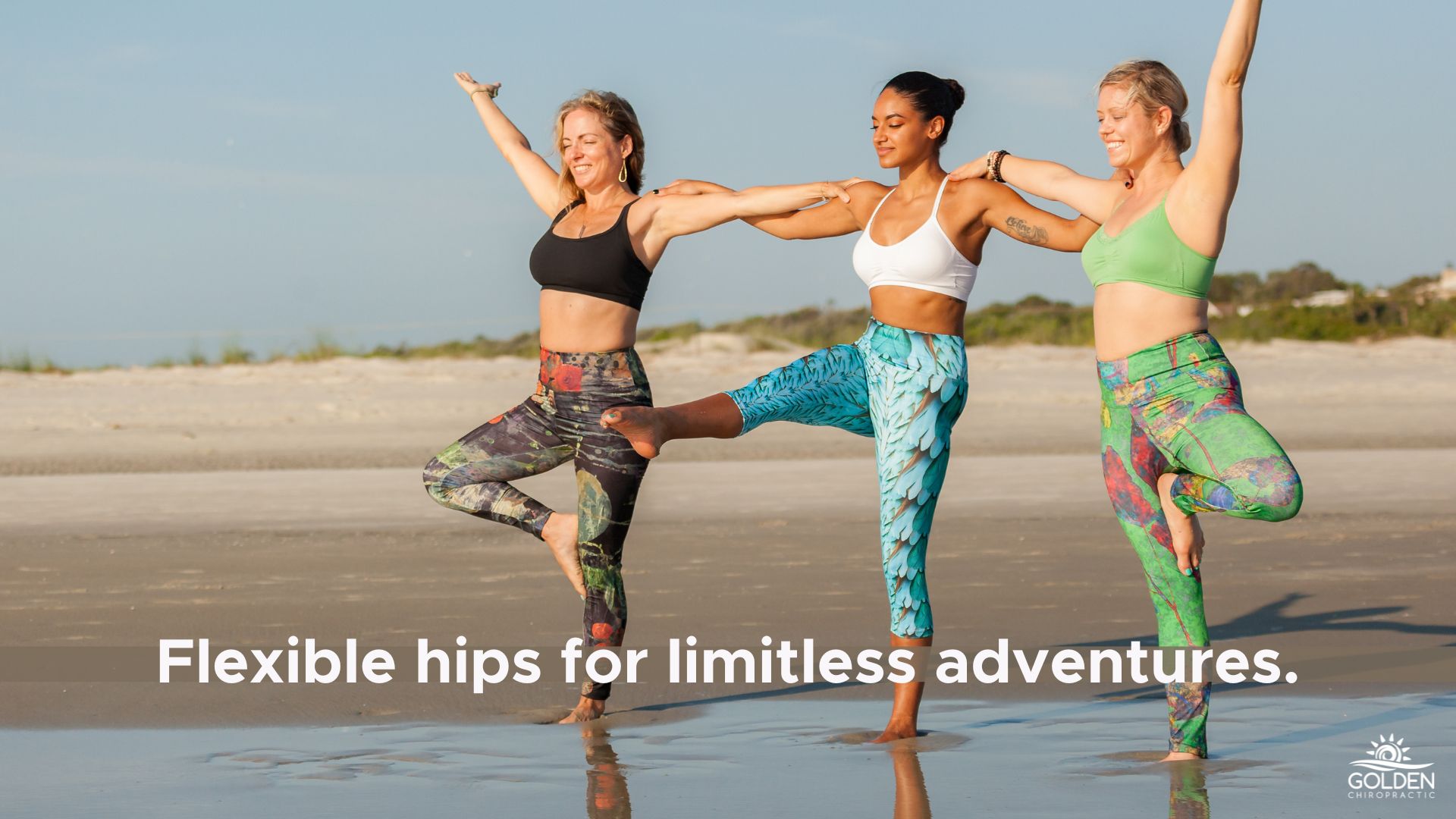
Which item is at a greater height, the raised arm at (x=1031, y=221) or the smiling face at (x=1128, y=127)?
the smiling face at (x=1128, y=127)

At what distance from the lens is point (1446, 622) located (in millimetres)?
7645

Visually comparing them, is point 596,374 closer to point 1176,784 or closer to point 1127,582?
point 1176,784

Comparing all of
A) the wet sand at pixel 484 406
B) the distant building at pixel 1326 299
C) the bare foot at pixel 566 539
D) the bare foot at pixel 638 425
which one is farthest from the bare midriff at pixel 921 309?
the distant building at pixel 1326 299

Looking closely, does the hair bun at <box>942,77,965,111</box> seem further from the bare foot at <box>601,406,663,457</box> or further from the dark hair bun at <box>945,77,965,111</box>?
the bare foot at <box>601,406,663,457</box>

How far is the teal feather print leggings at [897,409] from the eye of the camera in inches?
221

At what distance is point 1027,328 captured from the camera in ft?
117

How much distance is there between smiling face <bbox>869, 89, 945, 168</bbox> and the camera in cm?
563

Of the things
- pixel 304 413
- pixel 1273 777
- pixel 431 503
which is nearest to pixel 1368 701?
pixel 1273 777

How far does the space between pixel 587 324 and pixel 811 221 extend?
0.92 metres

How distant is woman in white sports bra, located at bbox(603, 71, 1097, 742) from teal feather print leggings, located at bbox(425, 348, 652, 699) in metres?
0.49

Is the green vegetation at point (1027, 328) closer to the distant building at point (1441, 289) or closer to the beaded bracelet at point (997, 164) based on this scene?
the distant building at point (1441, 289)

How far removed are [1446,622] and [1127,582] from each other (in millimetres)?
1777

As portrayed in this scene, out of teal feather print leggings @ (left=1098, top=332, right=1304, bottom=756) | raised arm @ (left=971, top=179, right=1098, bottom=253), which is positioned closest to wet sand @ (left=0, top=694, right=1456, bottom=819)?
teal feather print leggings @ (left=1098, top=332, right=1304, bottom=756)

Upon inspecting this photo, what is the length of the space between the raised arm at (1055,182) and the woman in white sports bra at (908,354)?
55 mm
